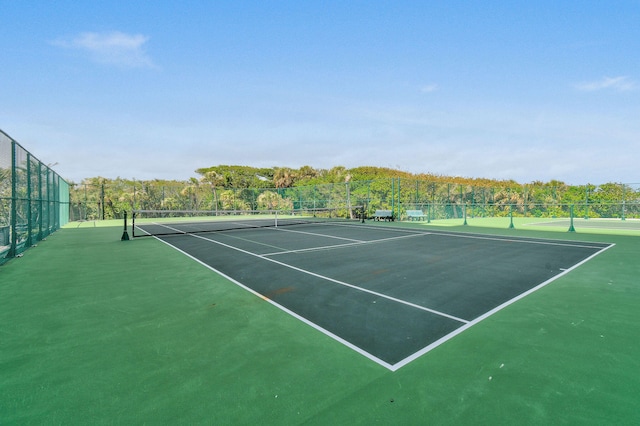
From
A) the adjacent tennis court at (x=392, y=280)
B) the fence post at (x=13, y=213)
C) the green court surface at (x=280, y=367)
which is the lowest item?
the green court surface at (x=280, y=367)

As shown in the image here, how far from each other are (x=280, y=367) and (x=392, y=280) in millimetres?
3412

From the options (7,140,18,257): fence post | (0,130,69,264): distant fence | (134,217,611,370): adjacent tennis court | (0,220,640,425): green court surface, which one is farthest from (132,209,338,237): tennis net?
(0,220,640,425): green court surface

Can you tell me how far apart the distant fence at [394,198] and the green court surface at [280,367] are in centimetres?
1800

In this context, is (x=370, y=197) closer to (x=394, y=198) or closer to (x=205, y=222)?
(x=394, y=198)

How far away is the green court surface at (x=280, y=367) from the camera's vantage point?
2.20 m

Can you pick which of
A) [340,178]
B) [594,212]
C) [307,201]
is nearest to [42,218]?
[307,201]

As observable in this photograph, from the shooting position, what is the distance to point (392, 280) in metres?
5.77

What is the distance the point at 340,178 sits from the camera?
114 feet

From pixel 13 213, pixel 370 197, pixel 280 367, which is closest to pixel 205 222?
pixel 370 197

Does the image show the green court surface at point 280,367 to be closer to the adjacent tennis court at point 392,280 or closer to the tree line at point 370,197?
the adjacent tennis court at point 392,280

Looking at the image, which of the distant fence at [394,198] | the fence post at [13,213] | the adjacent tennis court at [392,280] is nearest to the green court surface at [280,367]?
the adjacent tennis court at [392,280]

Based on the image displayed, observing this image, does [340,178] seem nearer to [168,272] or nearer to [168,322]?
[168,272]

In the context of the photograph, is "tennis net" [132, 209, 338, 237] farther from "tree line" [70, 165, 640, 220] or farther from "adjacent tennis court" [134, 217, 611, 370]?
"adjacent tennis court" [134, 217, 611, 370]

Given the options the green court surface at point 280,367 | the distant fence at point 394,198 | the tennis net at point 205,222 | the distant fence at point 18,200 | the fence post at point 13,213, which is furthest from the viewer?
the distant fence at point 394,198
